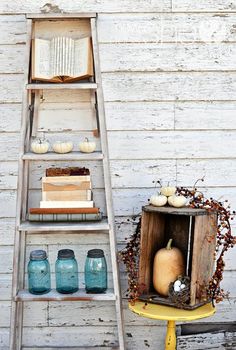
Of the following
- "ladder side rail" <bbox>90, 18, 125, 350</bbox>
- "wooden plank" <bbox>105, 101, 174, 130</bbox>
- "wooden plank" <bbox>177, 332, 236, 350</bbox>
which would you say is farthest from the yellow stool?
"wooden plank" <bbox>105, 101, 174, 130</bbox>

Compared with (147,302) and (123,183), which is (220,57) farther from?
(147,302)

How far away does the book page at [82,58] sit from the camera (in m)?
2.52

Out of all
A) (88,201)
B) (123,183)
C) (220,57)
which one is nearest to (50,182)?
(88,201)

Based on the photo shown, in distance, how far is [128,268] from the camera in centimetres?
254

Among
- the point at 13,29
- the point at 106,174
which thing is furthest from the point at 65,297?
the point at 13,29

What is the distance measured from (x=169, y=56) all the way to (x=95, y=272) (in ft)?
3.45

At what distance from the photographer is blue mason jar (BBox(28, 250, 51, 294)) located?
258 centimetres

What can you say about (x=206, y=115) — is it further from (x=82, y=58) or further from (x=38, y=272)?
(x=38, y=272)

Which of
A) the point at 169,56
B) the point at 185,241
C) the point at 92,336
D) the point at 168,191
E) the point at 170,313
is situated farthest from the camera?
the point at 92,336

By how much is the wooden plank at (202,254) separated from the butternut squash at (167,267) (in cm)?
9

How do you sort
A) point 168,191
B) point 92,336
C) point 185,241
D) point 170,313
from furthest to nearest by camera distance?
1. point 92,336
2. point 185,241
3. point 168,191
4. point 170,313

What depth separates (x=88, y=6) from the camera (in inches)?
106

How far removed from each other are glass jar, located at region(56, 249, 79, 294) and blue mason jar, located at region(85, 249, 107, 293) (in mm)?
59

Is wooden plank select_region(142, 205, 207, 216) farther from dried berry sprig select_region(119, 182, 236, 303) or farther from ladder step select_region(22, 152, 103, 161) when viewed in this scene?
ladder step select_region(22, 152, 103, 161)
